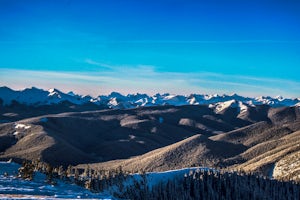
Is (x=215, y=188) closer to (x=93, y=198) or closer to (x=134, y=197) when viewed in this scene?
(x=134, y=197)

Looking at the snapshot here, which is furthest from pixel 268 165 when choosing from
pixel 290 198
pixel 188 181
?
pixel 188 181

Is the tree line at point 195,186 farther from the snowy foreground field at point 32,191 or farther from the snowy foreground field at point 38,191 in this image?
the snowy foreground field at point 32,191

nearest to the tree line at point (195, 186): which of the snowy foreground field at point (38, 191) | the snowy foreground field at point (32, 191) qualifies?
the snowy foreground field at point (38, 191)

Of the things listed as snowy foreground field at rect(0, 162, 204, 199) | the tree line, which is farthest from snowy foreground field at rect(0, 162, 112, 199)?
the tree line

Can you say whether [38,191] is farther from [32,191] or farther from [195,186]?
[195,186]

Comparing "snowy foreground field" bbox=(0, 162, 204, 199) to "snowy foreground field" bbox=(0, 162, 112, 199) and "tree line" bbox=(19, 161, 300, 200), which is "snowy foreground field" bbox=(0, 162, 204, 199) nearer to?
"snowy foreground field" bbox=(0, 162, 112, 199)

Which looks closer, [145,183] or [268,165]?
[145,183]

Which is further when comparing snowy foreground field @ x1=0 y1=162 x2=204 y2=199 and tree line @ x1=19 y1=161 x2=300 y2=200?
tree line @ x1=19 y1=161 x2=300 y2=200

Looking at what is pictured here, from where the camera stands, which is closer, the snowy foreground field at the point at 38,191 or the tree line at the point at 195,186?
the snowy foreground field at the point at 38,191

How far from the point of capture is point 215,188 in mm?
92750

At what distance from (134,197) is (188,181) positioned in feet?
59.9

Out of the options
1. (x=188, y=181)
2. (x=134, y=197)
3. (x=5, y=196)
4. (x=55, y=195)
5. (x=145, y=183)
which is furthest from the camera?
(x=188, y=181)

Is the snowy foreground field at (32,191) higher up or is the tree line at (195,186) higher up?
the snowy foreground field at (32,191)

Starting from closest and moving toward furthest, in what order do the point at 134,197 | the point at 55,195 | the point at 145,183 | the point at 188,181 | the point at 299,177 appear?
the point at 55,195 < the point at 134,197 < the point at 145,183 < the point at 188,181 < the point at 299,177
